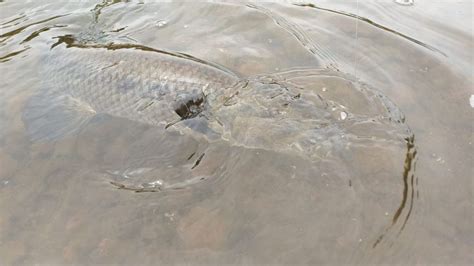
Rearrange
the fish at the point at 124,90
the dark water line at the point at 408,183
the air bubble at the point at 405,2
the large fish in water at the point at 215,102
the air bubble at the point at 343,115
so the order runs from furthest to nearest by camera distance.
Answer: the air bubble at the point at 405,2
the fish at the point at 124,90
the air bubble at the point at 343,115
the large fish in water at the point at 215,102
the dark water line at the point at 408,183

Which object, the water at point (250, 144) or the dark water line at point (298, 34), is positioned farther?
the dark water line at point (298, 34)

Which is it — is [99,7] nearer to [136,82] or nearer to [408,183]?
[136,82]

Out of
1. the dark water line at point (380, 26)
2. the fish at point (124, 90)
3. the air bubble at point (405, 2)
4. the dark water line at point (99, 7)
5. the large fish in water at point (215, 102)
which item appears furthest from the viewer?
the dark water line at point (99, 7)

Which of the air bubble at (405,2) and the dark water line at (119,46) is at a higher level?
the air bubble at (405,2)

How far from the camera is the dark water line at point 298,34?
4.37m

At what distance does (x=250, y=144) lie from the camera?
3414 millimetres

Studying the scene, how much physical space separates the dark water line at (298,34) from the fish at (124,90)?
0.89m

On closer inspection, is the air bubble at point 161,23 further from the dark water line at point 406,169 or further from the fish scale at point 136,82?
the dark water line at point 406,169

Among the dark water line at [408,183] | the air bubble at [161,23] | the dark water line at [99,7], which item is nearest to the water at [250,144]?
the dark water line at [408,183]

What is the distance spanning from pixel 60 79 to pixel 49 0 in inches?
90.6

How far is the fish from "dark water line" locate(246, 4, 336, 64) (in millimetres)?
893

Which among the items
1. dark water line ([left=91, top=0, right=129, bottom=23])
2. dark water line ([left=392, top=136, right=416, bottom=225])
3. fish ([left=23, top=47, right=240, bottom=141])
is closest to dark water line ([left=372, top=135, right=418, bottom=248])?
dark water line ([left=392, top=136, right=416, bottom=225])

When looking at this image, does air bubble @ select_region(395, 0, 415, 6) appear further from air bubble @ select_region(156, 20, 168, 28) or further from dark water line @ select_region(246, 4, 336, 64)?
air bubble @ select_region(156, 20, 168, 28)

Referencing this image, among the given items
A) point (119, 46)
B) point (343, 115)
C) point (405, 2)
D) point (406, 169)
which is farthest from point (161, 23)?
point (406, 169)
